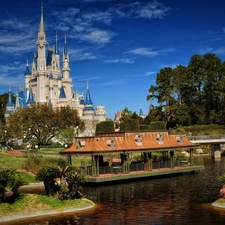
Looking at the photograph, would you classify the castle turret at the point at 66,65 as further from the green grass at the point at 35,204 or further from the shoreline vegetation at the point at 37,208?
the green grass at the point at 35,204

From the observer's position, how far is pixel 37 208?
66.9 feet

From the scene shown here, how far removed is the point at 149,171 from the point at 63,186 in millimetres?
13742

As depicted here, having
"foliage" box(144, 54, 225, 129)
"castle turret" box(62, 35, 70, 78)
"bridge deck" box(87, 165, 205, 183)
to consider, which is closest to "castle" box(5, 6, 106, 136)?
"castle turret" box(62, 35, 70, 78)

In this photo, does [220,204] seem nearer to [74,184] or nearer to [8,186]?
[74,184]

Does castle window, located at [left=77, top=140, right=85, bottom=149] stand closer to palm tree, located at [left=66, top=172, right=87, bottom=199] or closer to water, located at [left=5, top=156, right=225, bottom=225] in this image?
water, located at [left=5, top=156, right=225, bottom=225]

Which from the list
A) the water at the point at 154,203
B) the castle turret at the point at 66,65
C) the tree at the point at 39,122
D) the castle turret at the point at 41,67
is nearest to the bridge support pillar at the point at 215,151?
the tree at the point at 39,122

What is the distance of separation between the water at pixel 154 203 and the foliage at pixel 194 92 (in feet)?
145

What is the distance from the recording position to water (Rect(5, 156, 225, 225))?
61.8 feet

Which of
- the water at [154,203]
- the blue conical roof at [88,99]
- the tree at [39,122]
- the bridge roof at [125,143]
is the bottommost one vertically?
the water at [154,203]

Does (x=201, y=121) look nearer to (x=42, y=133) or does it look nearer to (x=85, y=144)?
(x=42, y=133)

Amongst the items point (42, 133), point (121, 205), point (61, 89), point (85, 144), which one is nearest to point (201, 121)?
point (42, 133)

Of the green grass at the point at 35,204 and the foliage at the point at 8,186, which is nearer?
the green grass at the point at 35,204

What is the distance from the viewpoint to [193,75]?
78.3 meters

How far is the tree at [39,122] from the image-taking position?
65438mm
